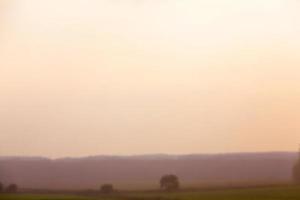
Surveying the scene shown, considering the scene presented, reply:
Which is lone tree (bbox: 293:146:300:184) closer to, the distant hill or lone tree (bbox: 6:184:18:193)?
the distant hill

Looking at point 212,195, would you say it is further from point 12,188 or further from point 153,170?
point 12,188

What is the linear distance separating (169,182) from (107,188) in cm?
11

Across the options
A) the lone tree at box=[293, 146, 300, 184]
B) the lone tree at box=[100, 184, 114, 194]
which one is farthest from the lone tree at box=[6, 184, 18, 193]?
the lone tree at box=[293, 146, 300, 184]

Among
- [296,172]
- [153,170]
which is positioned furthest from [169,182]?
[296,172]

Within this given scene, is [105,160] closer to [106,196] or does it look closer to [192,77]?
[106,196]

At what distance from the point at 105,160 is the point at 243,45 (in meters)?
0.33

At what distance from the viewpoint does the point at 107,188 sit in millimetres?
1104

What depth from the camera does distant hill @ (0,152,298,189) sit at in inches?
43.3

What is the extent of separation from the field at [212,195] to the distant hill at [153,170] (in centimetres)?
2

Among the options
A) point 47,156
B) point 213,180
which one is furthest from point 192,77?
point 47,156

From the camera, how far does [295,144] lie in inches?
43.9

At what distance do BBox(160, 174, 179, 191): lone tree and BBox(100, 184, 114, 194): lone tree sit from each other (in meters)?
0.09

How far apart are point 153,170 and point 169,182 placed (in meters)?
0.04

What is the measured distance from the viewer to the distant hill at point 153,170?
1.10 metres
